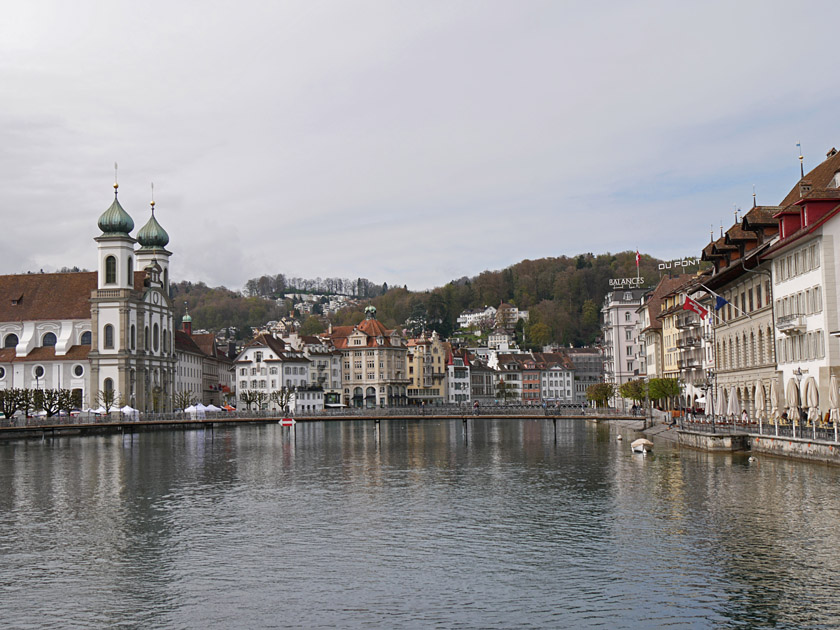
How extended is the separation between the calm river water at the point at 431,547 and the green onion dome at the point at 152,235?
96659 mm

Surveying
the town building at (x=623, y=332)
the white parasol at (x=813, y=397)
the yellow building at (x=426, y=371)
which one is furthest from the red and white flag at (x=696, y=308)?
the yellow building at (x=426, y=371)

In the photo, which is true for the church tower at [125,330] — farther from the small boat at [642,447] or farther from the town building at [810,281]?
the town building at [810,281]

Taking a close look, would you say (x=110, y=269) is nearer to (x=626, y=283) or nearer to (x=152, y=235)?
(x=152, y=235)

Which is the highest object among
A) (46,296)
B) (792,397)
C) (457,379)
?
(46,296)

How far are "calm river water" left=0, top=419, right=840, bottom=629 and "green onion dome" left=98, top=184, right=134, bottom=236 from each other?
249ft

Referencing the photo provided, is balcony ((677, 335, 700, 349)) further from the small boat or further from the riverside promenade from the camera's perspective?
the small boat

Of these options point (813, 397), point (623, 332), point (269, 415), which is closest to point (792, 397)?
point (813, 397)

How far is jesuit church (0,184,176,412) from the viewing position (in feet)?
391

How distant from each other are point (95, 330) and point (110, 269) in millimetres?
8083

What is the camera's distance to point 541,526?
1258 inches

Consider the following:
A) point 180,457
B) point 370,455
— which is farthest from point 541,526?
point 180,457

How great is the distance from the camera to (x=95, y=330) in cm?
12038

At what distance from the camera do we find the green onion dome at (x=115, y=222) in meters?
124

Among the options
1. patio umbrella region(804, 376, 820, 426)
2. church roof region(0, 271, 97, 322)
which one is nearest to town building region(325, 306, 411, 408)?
church roof region(0, 271, 97, 322)
